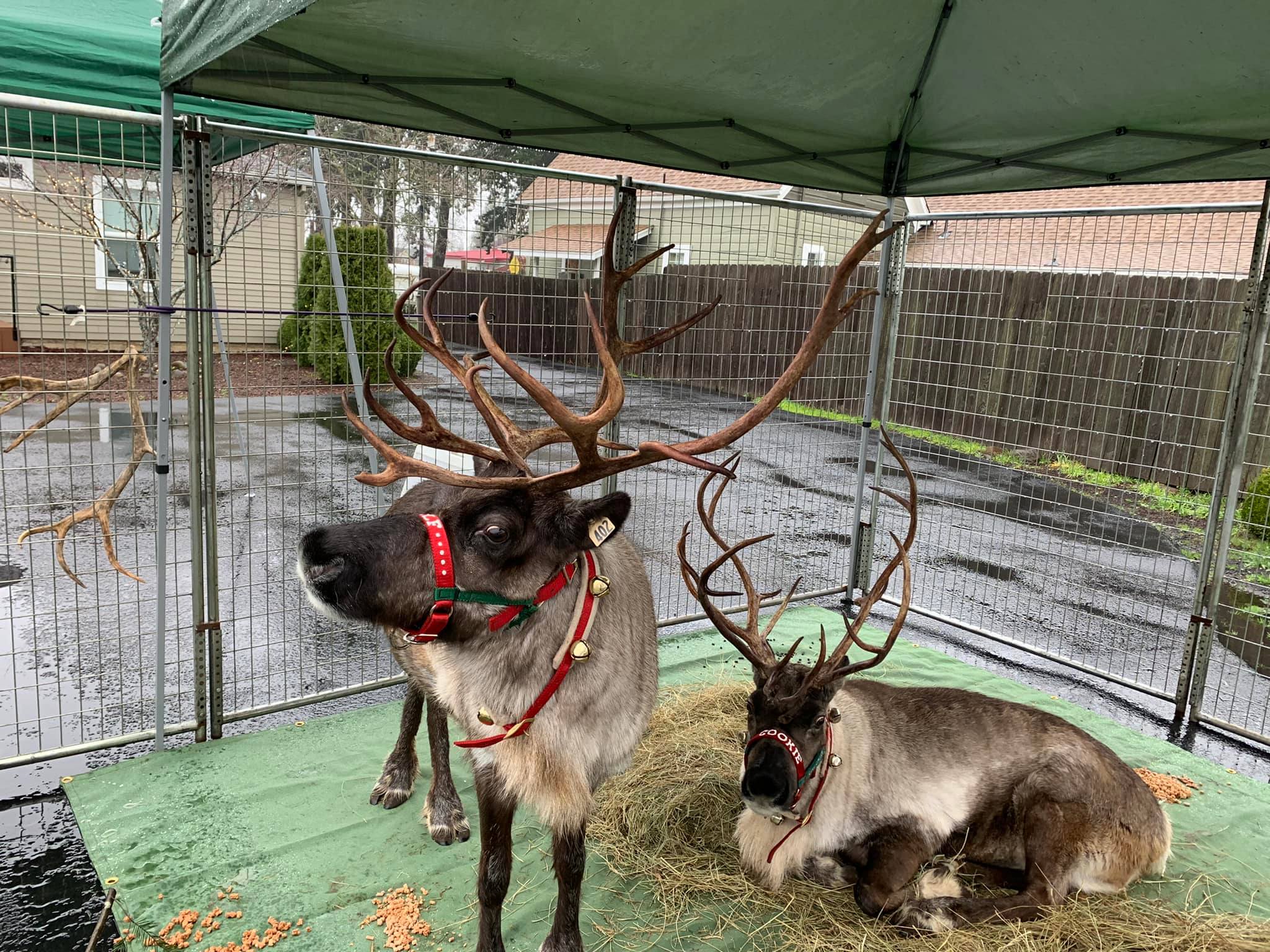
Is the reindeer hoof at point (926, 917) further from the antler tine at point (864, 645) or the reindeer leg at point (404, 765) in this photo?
the reindeer leg at point (404, 765)

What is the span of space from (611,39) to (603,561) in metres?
2.32

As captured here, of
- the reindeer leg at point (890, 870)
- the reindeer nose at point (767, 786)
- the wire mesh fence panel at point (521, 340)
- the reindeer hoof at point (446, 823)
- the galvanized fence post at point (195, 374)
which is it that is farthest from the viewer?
the wire mesh fence panel at point (521, 340)

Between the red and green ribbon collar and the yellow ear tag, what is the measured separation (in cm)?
20

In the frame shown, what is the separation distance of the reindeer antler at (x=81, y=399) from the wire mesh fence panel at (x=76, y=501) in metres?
0.01

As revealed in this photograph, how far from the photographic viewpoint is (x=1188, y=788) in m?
4.21

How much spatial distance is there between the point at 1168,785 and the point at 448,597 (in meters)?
3.88

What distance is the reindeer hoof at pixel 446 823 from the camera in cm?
354

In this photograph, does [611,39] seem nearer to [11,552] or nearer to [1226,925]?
[1226,925]

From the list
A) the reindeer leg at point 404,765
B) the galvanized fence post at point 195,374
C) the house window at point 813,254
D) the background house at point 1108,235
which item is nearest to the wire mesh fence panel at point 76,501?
the galvanized fence post at point 195,374

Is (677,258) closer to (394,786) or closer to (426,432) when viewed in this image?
(426,432)

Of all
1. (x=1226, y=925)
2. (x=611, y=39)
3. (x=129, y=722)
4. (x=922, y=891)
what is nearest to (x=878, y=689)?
(x=922, y=891)

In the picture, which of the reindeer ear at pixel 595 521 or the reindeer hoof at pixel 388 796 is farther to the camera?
the reindeer hoof at pixel 388 796

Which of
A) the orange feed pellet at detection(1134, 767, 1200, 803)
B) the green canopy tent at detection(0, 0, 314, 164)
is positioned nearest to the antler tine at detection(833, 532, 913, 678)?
the orange feed pellet at detection(1134, 767, 1200, 803)

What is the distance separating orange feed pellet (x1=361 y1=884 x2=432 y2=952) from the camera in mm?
2947
